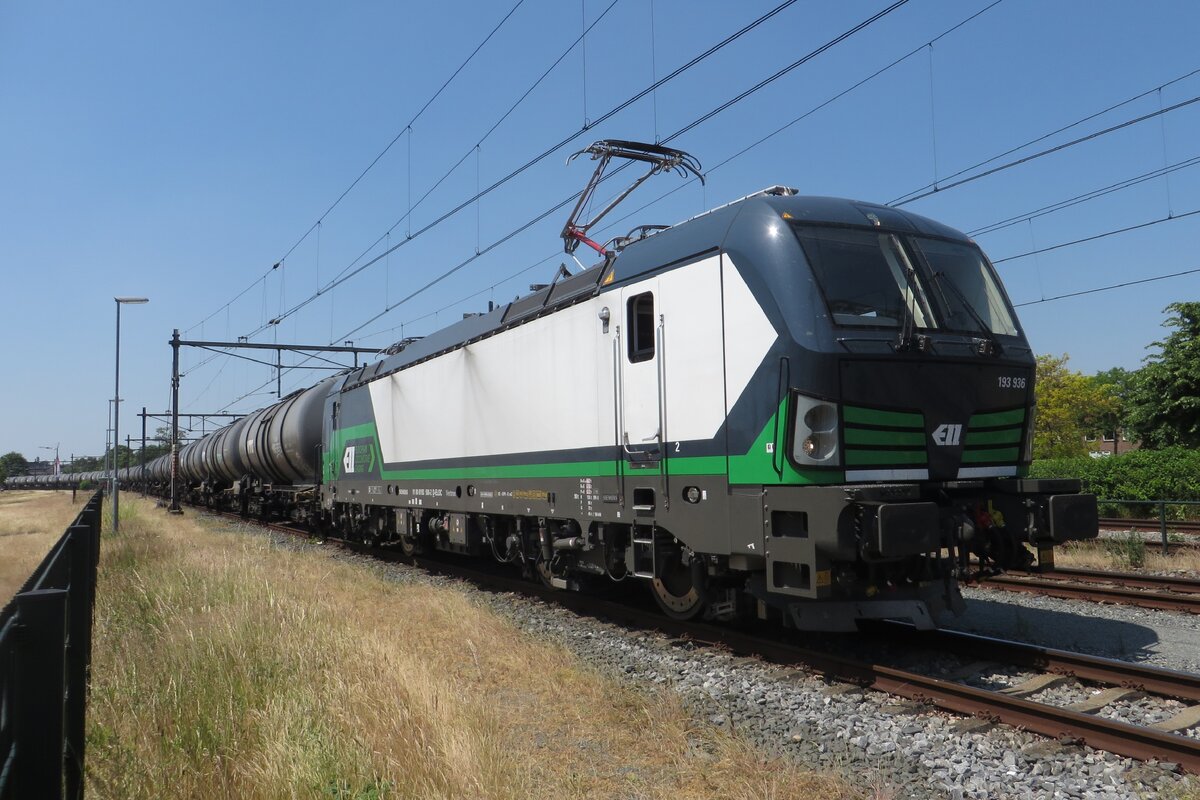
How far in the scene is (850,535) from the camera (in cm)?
587

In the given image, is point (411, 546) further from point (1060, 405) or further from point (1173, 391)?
point (1060, 405)

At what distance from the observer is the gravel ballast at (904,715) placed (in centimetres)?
Answer: 449

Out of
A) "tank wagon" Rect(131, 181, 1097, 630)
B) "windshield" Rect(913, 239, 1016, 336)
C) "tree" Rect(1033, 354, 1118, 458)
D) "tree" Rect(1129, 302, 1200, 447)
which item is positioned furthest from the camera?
"tree" Rect(1033, 354, 1118, 458)

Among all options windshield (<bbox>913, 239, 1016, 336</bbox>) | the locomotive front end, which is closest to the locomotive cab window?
the locomotive front end

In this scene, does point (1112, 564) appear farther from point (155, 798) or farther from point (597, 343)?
point (155, 798)

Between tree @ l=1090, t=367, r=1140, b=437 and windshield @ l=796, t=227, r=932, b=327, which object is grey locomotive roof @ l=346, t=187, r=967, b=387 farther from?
tree @ l=1090, t=367, r=1140, b=437

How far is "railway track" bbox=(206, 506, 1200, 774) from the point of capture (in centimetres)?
482

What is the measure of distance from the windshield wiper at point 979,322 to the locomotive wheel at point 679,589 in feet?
9.93

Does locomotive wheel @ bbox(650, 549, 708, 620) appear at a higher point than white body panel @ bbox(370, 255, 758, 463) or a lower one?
lower

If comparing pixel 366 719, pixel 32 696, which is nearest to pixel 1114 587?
pixel 366 719

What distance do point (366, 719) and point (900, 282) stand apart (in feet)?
16.5

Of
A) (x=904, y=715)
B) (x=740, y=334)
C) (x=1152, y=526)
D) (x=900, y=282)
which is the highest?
(x=900, y=282)

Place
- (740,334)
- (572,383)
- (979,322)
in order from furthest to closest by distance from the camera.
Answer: (572,383), (979,322), (740,334)

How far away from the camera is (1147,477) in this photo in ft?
64.4
